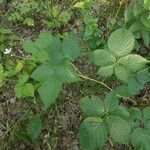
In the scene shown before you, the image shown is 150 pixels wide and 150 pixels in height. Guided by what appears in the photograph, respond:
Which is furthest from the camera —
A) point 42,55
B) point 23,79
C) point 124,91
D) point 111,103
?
point 23,79

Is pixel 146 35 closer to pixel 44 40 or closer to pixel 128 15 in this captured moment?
pixel 128 15

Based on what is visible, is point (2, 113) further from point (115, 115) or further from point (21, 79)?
point (115, 115)

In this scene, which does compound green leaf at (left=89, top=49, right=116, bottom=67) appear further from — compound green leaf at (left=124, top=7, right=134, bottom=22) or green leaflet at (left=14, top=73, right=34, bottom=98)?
compound green leaf at (left=124, top=7, right=134, bottom=22)

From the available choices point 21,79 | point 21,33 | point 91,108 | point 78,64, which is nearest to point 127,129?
point 91,108

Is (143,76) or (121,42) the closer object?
(121,42)

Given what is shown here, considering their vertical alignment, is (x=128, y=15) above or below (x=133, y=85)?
above

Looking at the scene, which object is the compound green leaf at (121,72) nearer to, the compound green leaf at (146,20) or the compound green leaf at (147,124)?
the compound green leaf at (147,124)

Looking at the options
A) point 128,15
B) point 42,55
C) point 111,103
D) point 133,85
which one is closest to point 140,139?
point 111,103
